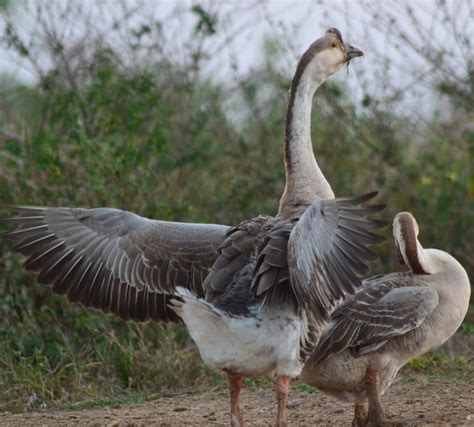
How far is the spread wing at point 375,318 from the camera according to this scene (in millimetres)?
6559

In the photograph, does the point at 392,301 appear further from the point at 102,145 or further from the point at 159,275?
the point at 102,145

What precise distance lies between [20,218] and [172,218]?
2.87 m

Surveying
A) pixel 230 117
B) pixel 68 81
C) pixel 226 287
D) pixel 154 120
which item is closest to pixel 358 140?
pixel 230 117

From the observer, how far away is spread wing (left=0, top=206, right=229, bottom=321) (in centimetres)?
693

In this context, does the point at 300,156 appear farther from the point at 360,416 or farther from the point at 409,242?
the point at 360,416

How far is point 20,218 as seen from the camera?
7.11 meters

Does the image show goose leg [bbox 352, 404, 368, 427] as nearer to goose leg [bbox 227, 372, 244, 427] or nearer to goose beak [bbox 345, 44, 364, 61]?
goose leg [bbox 227, 372, 244, 427]

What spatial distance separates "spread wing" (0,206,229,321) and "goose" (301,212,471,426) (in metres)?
0.93

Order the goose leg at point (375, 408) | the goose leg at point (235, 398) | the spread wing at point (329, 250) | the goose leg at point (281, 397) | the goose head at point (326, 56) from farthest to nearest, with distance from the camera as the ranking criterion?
the goose head at point (326, 56) < the goose leg at point (375, 408) < the goose leg at point (235, 398) < the goose leg at point (281, 397) < the spread wing at point (329, 250)

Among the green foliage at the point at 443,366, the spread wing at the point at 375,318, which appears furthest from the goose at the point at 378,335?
the green foliage at the point at 443,366

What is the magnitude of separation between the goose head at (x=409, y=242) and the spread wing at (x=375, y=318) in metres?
0.16

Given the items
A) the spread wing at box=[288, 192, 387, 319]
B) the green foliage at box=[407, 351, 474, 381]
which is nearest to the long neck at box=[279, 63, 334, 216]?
the spread wing at box=[288, 192, 387, 319]

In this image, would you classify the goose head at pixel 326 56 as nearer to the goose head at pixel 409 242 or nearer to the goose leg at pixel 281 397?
the goose head at pixel 409 242

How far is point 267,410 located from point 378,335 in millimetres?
1128
